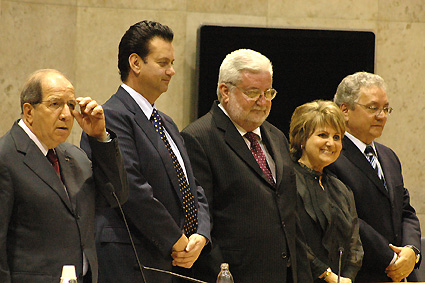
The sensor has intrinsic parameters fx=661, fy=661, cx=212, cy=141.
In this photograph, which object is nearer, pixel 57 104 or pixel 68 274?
pixel 68 274

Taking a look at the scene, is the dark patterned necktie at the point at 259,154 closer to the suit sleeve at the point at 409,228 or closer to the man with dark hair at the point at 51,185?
the man with dark hair at the point at 51,185

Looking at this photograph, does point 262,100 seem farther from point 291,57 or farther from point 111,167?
point 291,57

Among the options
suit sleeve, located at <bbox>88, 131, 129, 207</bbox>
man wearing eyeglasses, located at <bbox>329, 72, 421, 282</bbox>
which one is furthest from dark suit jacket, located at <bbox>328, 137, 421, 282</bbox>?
suit sleeve, located at <bbox>88, 131, 129, 207</bbox>

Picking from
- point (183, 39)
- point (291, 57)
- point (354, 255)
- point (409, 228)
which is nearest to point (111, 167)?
point (354, 255)

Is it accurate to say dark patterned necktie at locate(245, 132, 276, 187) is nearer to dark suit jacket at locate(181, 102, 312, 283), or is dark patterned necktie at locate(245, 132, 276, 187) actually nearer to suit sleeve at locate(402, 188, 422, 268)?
dark suit jacket at locate(181, 102, 312, 283)

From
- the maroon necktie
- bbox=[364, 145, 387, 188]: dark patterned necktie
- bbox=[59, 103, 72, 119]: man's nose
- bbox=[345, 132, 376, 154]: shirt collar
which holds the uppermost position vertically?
bbox=[59, 103, 72, 119]: man's nose

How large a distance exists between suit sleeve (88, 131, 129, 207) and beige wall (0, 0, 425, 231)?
201 cm

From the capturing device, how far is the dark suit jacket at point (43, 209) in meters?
2.35

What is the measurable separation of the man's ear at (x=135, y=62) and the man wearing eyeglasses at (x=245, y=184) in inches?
16.2

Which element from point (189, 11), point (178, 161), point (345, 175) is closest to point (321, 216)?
point (345, 175)

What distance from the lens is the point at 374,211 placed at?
3.73m

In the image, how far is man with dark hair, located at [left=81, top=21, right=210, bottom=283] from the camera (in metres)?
2.74

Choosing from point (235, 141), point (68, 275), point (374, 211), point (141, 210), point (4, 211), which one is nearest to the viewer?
point (68, 275)

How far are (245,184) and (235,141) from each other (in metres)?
0.23
